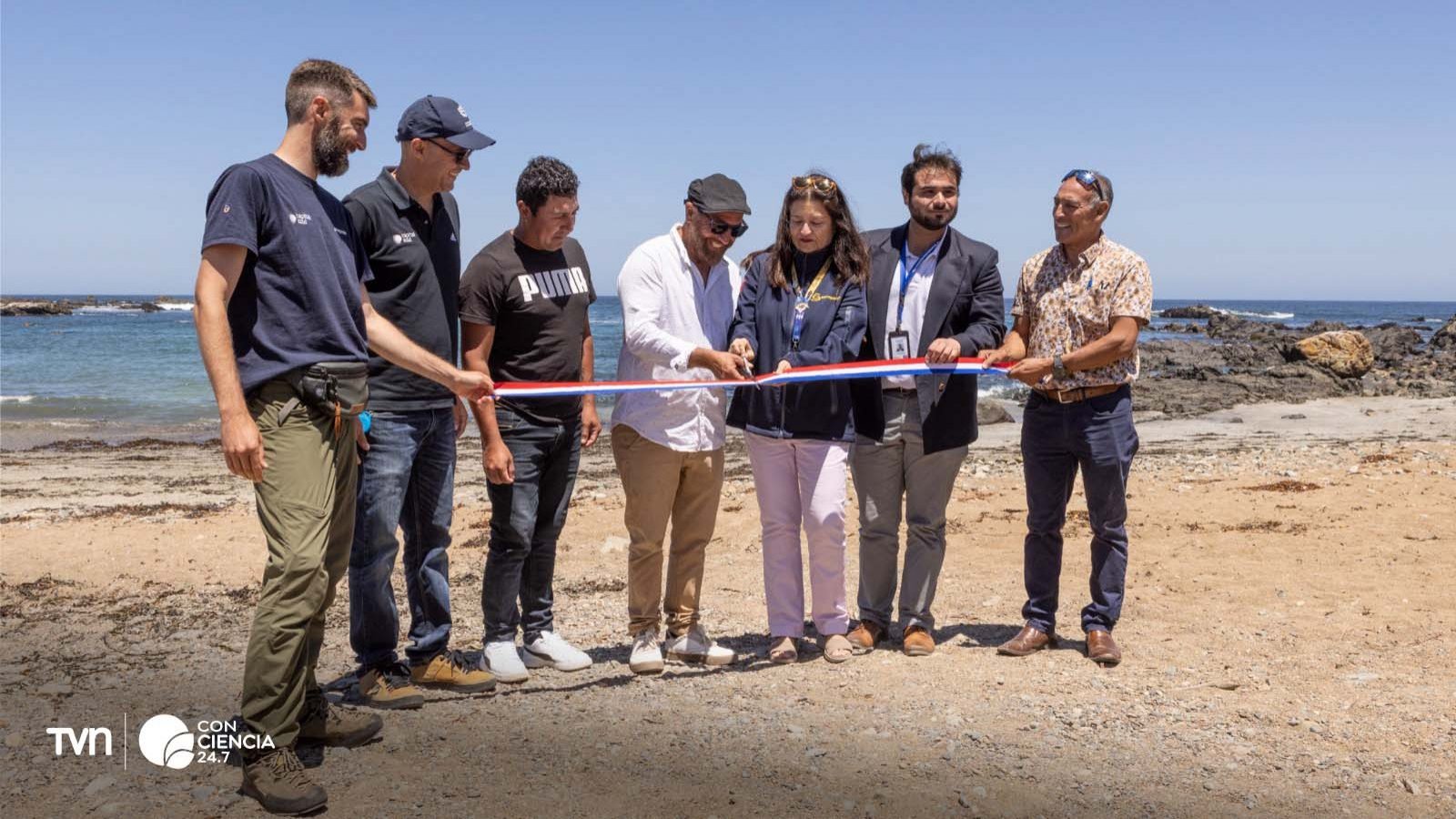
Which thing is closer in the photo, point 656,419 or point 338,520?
point 338,520

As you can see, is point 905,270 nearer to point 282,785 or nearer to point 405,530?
point 405,530

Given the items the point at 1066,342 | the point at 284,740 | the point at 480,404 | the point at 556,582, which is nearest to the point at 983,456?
the point at 556,582

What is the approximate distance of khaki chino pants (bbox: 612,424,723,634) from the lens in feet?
16.9

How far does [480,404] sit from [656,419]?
0.82 m

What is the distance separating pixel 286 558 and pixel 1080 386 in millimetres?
3504

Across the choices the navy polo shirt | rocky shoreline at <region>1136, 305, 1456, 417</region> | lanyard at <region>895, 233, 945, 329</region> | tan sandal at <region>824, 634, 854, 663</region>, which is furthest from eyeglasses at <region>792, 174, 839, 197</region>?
rocky shoreline at <region>1136, 305, 1456, 417</region>

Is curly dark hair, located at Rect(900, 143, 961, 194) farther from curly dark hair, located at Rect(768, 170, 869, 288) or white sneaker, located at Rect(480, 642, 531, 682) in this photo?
white sneaker, located at Rect(480, 642, 531, 682)

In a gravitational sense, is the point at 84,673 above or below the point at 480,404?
below

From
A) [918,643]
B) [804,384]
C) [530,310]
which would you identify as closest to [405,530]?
[530,310]

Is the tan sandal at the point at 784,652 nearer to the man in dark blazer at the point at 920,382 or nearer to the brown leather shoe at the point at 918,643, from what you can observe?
the man in dark blazer at the point at 920,382

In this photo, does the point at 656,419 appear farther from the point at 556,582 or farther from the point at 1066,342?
the point at 556,582

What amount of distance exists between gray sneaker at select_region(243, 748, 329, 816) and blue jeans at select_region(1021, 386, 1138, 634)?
3373 mm

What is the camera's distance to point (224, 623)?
612 cm

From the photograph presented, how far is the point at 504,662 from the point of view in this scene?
198 inches
